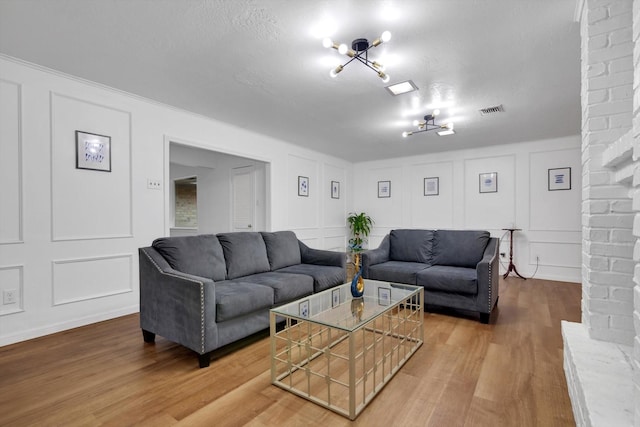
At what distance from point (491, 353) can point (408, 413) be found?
1.13m

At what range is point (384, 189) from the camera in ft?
23.0

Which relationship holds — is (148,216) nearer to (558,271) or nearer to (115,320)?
(115,320)

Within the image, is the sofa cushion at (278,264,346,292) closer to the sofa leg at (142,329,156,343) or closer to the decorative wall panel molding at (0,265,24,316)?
the sofa leg at (142,329,156,343)

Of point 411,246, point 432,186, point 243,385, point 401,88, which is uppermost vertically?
point 401,88

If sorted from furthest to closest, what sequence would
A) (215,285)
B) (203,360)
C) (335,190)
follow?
1. (335,190)
2. (215,285)
3. (203,360)

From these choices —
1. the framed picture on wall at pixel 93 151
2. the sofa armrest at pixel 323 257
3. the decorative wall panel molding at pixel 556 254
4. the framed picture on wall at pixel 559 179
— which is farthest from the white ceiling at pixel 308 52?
the decorative wall panel molding at pixel 556 254

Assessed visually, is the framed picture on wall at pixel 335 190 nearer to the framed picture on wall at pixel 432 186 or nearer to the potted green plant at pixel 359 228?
the potted green plant at pixel 359 228

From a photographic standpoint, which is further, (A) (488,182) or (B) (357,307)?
(A) (488,182)

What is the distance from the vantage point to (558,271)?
5211mm

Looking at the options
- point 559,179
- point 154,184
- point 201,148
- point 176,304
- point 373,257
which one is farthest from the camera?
point 559,179

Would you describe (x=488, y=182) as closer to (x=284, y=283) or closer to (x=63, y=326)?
(x=284, y=283)

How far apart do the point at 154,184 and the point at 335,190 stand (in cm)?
400

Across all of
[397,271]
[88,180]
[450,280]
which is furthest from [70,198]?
[450,280]

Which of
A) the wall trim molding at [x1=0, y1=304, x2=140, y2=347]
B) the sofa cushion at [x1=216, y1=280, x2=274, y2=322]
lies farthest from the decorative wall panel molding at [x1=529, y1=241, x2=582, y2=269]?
the wall trim molding at [x1=0, y1=304, x2=140, y2=347]
